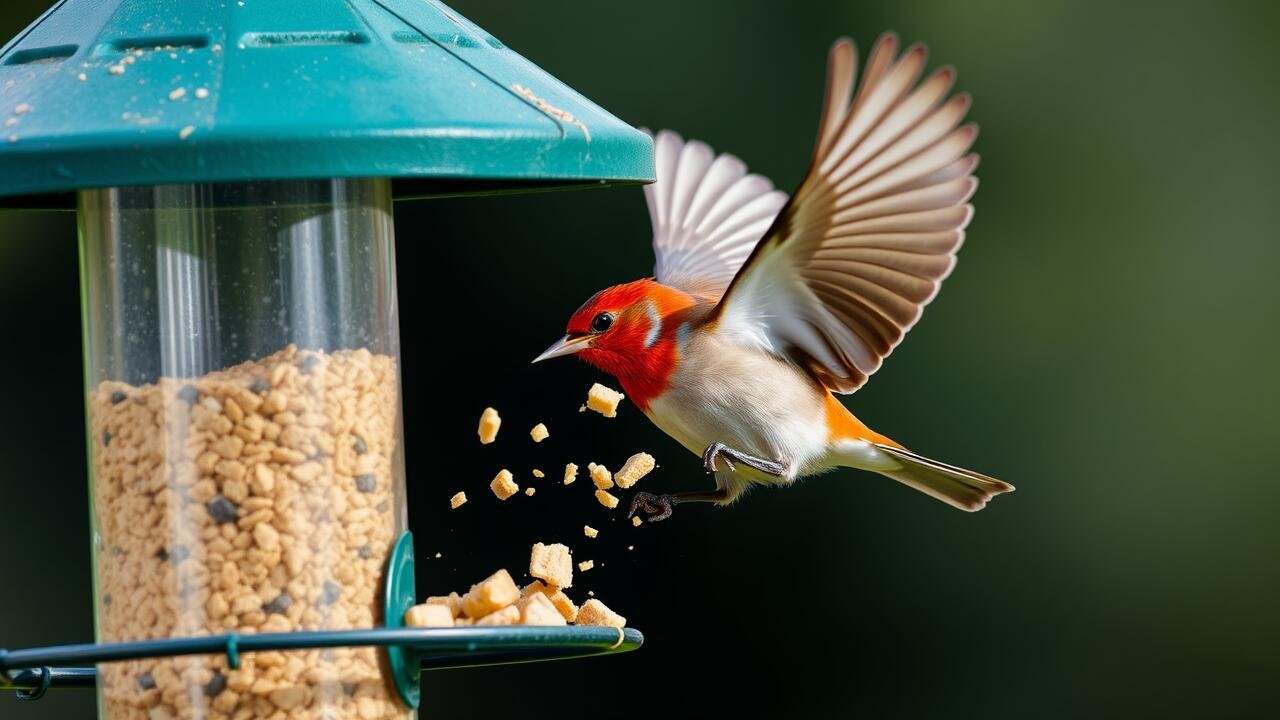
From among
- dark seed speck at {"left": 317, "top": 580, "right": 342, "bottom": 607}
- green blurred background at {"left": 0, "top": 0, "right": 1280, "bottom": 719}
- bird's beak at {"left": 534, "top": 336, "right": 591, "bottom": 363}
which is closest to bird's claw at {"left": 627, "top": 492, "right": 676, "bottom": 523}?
bird's beak at {"left": 534, "top": 336, "right": 591, "bottom": 363}

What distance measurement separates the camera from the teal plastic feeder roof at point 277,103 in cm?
258

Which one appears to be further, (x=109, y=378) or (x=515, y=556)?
(x=515, y=556)

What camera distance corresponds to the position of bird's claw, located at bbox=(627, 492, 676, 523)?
14.0ft

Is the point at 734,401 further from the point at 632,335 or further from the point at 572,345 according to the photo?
the point at 572,345

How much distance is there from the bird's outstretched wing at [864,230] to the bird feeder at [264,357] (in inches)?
25.5

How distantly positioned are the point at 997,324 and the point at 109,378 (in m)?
4.67

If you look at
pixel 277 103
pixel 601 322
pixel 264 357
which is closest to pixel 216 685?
pixel 264 357

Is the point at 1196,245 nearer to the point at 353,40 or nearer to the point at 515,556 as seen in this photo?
the point at 515,556

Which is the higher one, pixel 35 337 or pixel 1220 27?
pixel 1220 27

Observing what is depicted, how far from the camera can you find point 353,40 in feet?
9.56

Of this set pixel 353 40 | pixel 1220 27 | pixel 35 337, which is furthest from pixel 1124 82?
pixel 353 40

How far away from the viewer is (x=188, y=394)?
3223mm

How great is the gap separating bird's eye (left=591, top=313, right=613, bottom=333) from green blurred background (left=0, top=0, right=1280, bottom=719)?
2.98 metres

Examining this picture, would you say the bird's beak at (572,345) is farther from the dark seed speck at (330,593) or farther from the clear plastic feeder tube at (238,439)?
the dark seed speck at (330,593)
